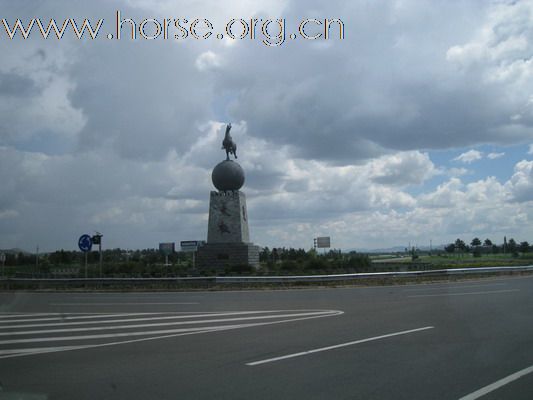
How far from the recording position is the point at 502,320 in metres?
13.0

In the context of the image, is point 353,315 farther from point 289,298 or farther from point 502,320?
point 289,298

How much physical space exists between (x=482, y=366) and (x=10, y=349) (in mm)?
8416

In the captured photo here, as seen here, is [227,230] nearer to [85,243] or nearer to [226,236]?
[226,236]

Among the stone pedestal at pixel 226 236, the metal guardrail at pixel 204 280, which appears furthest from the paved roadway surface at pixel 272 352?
the stone pedestal at pixel 226 236

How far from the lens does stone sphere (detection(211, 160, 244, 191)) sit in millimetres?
43844

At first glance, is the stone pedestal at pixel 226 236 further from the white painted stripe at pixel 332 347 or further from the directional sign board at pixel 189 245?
the white painted stripe at pixel 332 347

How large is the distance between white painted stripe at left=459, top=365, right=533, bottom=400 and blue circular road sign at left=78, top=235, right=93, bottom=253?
69.8ft

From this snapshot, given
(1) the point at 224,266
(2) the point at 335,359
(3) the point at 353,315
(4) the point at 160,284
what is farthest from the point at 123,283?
(2) the point at 335,359

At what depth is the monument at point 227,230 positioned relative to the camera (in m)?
41.6

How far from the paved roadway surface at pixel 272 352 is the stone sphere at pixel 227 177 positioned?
89.9 feet

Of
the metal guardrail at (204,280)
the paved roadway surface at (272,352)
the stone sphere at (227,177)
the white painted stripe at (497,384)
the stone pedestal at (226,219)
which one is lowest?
the white painted stripe at (497,384)

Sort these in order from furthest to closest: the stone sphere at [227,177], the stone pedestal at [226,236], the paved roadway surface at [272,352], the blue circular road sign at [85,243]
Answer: the stone sphere at [227,177] < the stone pedestal at [226,236] < the blue circular road sign at [85,243] < the paved roadway surface at [272,352]

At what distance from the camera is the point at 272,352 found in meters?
9.31

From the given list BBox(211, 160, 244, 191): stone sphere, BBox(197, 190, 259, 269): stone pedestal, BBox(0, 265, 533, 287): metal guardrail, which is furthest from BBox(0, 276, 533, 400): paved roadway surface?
BBox(211, 160, 244, 191): stone sphere
